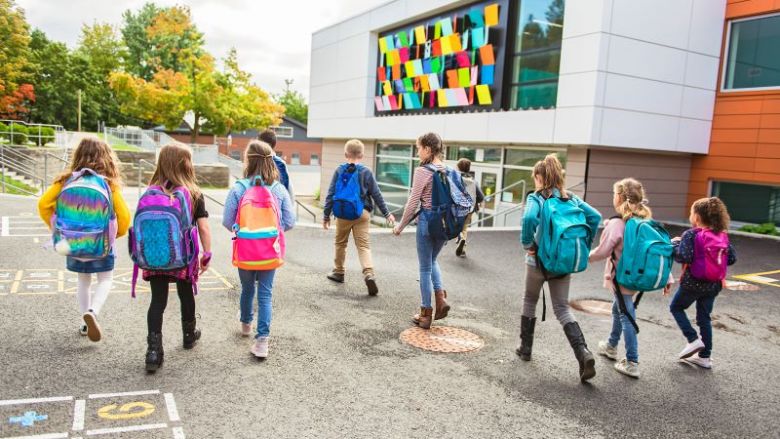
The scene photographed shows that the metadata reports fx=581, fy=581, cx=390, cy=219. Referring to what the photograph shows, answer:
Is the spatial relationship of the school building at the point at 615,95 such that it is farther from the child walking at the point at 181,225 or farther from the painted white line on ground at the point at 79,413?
the painted white line on ground at the point at 79,413

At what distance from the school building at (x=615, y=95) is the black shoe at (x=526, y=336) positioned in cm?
977

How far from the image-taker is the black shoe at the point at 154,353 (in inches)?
166

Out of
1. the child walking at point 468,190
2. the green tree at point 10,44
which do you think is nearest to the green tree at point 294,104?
the green tree at point 10,44

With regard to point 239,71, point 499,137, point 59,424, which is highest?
point 239,71

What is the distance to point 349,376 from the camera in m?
4.41

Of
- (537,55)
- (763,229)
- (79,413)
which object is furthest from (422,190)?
(763,229)

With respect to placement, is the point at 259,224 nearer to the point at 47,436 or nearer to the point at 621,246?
the point at 47,436

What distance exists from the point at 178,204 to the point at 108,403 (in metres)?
1.43

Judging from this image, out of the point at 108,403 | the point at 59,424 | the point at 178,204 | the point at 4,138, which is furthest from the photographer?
the point at 4,138

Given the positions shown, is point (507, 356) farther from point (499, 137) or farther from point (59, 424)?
point (499, 137)

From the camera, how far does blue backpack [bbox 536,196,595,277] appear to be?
14.6 ft

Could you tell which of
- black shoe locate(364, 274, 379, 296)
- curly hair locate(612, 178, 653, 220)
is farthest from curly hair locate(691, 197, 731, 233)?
black shoe locate(364, 274, 379, 296)

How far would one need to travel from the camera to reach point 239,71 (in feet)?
147

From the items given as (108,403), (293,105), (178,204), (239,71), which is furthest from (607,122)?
(293,105)
